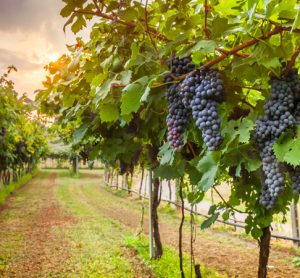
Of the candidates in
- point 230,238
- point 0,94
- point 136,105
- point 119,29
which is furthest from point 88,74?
point 230,238

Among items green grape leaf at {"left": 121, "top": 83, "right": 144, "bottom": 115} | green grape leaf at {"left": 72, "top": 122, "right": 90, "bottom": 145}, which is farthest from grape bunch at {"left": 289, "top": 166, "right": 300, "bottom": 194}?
green grape leaf at {"left": 72, "top": 122, "right": 90, "bottom": 145}

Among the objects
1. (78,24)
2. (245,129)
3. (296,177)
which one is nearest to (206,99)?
(245,129)

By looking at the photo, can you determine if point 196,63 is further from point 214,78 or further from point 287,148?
point 287,148

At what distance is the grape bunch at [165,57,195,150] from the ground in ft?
16.1

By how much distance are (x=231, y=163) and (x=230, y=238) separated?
8141 millimetres

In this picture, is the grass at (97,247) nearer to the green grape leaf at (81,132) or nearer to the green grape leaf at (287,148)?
the green grape leaf at (81,132)

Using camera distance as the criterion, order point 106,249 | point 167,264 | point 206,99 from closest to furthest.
→ point 206,99, point 167,264, point 106,249

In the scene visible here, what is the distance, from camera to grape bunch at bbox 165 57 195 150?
5.47 feet

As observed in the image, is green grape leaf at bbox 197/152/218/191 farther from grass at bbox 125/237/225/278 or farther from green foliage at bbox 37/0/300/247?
grass at bbox 125/237/225/278

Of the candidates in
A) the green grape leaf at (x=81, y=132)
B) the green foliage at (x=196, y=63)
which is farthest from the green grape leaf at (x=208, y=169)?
the green grape leaf at (x=81, y=132)

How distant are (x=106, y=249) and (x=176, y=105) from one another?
7.14 m

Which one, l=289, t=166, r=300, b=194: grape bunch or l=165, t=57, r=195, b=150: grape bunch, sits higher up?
l=165, t=57, r=195, b=150: grape bunch

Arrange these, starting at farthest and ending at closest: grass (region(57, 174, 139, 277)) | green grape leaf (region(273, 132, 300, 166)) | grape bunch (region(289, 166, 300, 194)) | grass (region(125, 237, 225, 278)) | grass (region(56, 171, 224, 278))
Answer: grass (region(57, 174, 139, 277))
grass (region(56, 171, 224, 278))
grass (region(125, 237, 225, 278))
grape bunch (region(289, 166, 300, 194))
green grape leaf (region(273, 132, 300, 166))

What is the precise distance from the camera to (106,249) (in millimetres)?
8258
